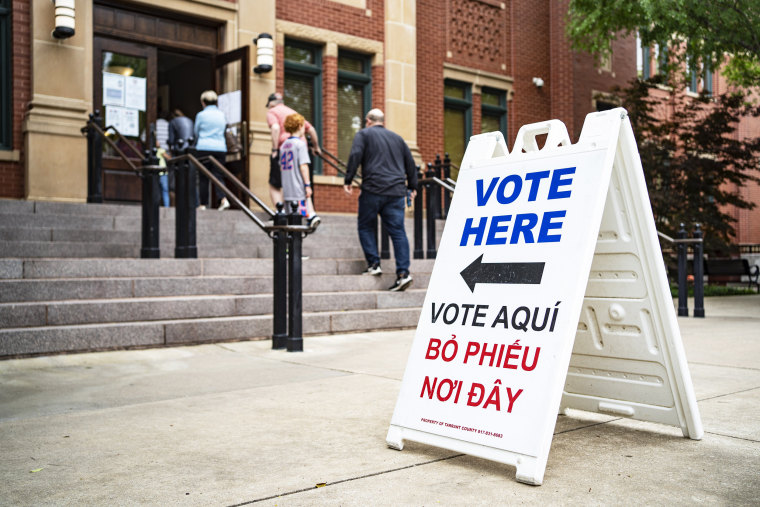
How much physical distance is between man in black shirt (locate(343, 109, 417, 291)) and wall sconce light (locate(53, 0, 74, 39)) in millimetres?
5258

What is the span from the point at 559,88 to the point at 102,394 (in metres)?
16.4

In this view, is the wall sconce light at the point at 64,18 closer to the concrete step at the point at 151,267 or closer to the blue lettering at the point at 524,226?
the concrete step at the point at 151,267

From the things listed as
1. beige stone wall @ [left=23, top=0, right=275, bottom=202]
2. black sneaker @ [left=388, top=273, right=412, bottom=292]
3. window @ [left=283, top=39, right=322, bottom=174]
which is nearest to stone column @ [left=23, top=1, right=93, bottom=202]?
beige stone wall @ [left=23, top=0, right=275, bottom=202]

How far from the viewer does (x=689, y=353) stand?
670 centimetres

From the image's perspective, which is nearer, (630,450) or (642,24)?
(630,450)

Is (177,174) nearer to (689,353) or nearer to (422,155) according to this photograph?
(689,353)

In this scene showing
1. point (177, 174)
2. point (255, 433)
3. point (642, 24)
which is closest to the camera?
point (255, 433)

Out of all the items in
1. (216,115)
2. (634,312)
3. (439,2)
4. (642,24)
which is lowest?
(634,312)

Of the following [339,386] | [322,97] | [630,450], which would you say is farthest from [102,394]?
[322,97]

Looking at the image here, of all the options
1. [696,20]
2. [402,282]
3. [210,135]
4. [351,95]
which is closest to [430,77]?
[351,95]

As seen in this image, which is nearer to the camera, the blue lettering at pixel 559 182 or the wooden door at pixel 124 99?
the blue lettering at pixel 559 182

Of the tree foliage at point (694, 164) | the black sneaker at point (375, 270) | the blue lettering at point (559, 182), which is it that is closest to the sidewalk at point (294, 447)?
the blue lettering at point (559, 182)

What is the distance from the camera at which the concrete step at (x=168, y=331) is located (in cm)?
621

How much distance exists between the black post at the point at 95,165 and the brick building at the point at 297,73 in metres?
0.81
